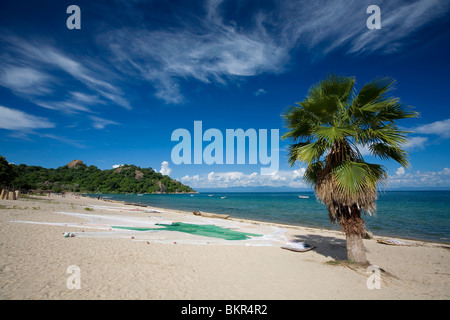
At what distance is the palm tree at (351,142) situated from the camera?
641cm

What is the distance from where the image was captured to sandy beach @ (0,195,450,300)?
189 inches

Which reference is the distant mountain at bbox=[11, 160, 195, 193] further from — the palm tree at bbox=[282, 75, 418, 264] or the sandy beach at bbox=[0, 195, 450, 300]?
the palm tree at bbox=[282, 75, 418, 264]

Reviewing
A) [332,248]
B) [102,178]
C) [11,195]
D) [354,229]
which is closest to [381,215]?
[332,248]

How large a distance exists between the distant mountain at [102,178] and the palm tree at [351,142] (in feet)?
365

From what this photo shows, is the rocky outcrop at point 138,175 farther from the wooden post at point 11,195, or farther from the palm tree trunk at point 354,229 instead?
the palm tree trunk at point 354,229

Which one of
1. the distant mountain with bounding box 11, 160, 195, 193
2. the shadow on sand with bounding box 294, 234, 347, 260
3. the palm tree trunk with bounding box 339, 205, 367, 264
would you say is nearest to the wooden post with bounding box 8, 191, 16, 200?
the shadow on sand with bounding box 294, 234, 347, 260

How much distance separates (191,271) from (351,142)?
6.52m

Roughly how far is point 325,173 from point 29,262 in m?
9.31

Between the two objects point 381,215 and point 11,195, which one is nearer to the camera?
point 11,195

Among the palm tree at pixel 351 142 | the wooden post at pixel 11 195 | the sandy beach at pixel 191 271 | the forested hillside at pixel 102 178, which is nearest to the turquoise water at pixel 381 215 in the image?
the palm tree at pixel 351 142

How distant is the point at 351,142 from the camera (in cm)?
696

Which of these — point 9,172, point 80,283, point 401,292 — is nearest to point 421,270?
point 401,292

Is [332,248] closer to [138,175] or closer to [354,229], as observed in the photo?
[354,229]

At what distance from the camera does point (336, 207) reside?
6.91 metres
